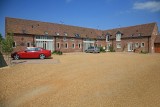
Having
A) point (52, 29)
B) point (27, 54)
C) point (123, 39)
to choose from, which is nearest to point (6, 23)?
point (52, 29)

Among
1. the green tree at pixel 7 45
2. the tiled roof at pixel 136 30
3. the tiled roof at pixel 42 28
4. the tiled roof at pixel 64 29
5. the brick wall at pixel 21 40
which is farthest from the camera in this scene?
the tiled roof at pixel 136 30

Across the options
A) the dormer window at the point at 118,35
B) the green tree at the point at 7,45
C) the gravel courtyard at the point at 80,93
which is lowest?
the gravel courtyard at the point at 80,93

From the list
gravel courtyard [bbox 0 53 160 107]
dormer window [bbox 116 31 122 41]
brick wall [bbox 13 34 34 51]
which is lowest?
gravel courtyard [bbox 0 53 160 107]

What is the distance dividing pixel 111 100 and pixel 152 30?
39597mm

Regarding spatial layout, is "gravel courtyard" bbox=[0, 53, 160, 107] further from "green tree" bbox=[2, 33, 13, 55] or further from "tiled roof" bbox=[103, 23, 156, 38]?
"tiled roof" bbox=[103, 23, 156, 38]

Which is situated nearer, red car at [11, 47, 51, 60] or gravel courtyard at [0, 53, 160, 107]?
gravel courtyard at [0, 53, 160, 107]

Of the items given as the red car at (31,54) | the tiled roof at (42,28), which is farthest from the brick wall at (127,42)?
the red car at (31,54)

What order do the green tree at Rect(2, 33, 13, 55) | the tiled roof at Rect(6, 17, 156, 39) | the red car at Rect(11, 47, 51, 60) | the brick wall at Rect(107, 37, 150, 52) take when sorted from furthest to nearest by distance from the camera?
the brick wall at Rect(107, 37, 150, 52) → the tiled roof at Rect(6, 17, 156, 39) → the red car at Rect(11, 47, 51, 60) → the green tree at Rect(2, 33, 13, 55)

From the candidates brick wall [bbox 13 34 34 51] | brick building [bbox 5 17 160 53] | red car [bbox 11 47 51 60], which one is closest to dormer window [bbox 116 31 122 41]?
brick building [bbox 5 17 160 53]

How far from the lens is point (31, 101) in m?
6.17

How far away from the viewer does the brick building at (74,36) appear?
3488 cm

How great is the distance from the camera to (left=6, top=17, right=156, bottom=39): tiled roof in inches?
1383

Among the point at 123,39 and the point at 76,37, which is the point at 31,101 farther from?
the point at 123,39

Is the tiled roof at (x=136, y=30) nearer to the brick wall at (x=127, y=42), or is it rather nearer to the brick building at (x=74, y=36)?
the brick building at (x=74, y=36)
